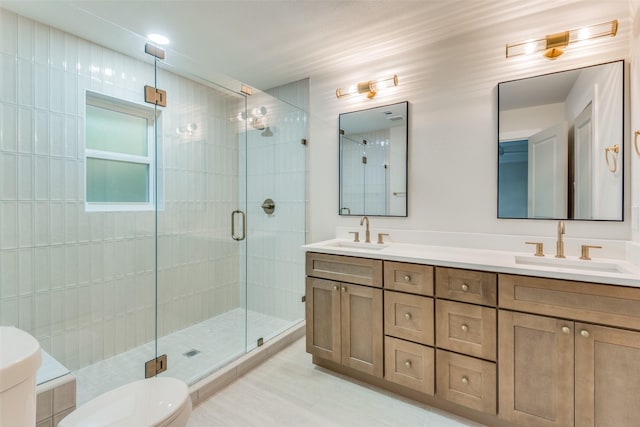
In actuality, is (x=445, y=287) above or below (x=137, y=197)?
below

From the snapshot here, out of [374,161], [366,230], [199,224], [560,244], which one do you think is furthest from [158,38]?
[560,244]

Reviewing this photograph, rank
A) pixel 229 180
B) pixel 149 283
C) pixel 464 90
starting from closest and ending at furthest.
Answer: pixel 464 90, pixel 149 283, pixel 229 180

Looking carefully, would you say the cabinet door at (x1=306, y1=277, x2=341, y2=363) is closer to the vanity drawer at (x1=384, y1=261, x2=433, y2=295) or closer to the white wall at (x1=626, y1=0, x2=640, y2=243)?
the vanity drawer at (x1=384, y1=261, x2=433, y2=295)

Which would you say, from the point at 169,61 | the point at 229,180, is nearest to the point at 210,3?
the point at 169,61

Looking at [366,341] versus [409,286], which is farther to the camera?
[366,341]

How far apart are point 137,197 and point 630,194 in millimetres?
3453

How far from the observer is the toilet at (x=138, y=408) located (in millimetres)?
1184

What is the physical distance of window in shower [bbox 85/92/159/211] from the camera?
2350mm

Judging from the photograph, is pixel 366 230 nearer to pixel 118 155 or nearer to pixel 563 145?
pixel 563 145

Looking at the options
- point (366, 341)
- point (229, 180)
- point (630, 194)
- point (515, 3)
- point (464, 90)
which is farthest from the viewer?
point (229, 180)

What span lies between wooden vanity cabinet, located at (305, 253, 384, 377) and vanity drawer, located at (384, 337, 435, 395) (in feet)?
0.19

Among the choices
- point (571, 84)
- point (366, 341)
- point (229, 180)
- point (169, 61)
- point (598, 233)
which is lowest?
point (366, 341)

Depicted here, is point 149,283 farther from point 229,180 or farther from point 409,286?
point 409,286

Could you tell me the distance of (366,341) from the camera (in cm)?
200
